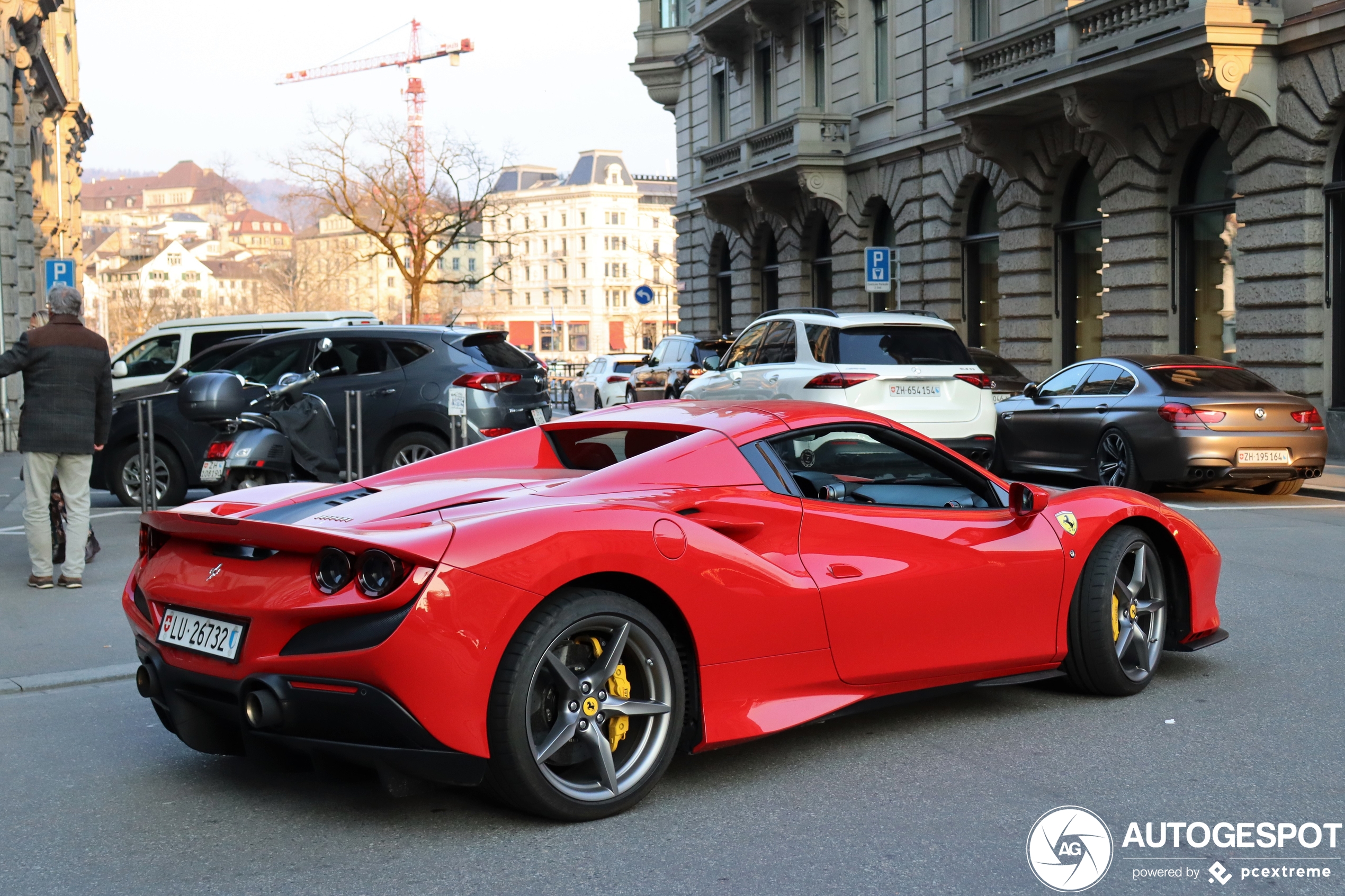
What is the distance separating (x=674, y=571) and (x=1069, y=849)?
4.59 feet

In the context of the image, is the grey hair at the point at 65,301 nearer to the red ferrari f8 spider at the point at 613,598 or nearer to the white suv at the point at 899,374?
the red ferrari f8 spider at the point at 613,598

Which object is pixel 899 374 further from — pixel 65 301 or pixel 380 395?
pixel 65 301

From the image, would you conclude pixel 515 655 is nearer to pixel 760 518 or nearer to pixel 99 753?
pixel 760 518

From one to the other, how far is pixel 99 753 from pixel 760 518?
8.60 ft

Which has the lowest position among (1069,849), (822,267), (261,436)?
(1069,849)

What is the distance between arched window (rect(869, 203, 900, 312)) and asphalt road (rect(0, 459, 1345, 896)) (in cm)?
2495

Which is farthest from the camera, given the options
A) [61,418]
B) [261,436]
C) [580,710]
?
[261,436]

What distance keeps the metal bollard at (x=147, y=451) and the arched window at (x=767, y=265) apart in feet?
82.9

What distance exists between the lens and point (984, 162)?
2631cm

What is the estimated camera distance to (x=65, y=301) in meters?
8.90

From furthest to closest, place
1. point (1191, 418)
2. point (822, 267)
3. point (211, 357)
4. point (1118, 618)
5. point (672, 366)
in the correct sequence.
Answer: point (822, 267)
point (672, 366)
point (211, 357)
point (1191, 418)
point (1118, 618)

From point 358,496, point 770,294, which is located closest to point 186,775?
point 358,496

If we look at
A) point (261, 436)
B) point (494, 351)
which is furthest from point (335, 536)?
point (494, 351)

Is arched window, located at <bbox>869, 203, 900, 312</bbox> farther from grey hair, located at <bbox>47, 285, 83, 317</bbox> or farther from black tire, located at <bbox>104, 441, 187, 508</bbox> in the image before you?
grey hair, located at <bbox>47, 285, 83, 317</bbox>
